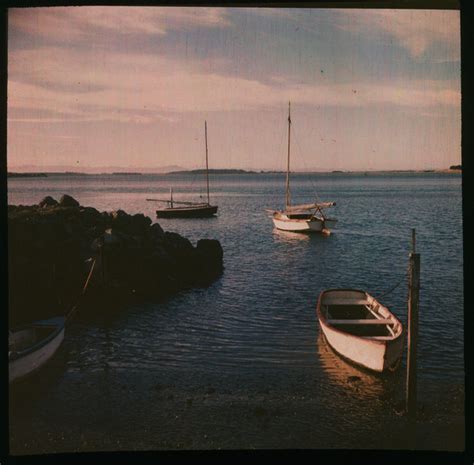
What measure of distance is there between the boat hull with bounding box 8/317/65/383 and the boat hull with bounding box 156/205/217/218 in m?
50.7

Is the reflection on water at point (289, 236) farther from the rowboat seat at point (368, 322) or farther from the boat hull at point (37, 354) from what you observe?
the boat hull at point (37, 354)

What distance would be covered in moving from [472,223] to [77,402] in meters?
12.3

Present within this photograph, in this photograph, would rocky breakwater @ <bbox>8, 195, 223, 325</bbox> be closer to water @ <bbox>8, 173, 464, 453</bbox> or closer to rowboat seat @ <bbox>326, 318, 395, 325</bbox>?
water @ <bbox>8, 173, 464, 453</bbox>

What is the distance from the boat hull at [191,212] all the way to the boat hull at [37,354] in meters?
50.7

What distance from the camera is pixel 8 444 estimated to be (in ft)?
45.3

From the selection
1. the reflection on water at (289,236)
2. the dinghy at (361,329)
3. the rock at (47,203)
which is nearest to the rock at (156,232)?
the rock at (47,203)

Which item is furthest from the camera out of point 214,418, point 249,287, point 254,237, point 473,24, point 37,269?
point 254,237

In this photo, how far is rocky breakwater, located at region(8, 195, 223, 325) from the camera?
2491 centimetres

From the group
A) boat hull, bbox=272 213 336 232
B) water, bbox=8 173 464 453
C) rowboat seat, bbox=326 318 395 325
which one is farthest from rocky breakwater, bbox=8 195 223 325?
boat hull, bbox=272 213 336 232

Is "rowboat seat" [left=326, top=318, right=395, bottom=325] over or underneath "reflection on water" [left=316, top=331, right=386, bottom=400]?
over

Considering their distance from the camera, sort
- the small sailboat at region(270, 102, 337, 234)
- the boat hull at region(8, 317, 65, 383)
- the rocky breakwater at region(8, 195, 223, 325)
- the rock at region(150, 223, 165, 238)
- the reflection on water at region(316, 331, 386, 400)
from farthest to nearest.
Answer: the small sailboat at region(270, 102, 337, 234), the rock at region(150, 223, 165, 238), the rocky breakwater at region(8, 195, 223, 325), the reflection on water at region(316, 331, 386, 400), the boat hull at region(8, 317, 65, 383)

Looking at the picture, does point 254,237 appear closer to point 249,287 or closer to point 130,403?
point 249,287

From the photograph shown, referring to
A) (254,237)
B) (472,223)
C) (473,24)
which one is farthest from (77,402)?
(254,237)

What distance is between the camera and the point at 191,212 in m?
70.8
